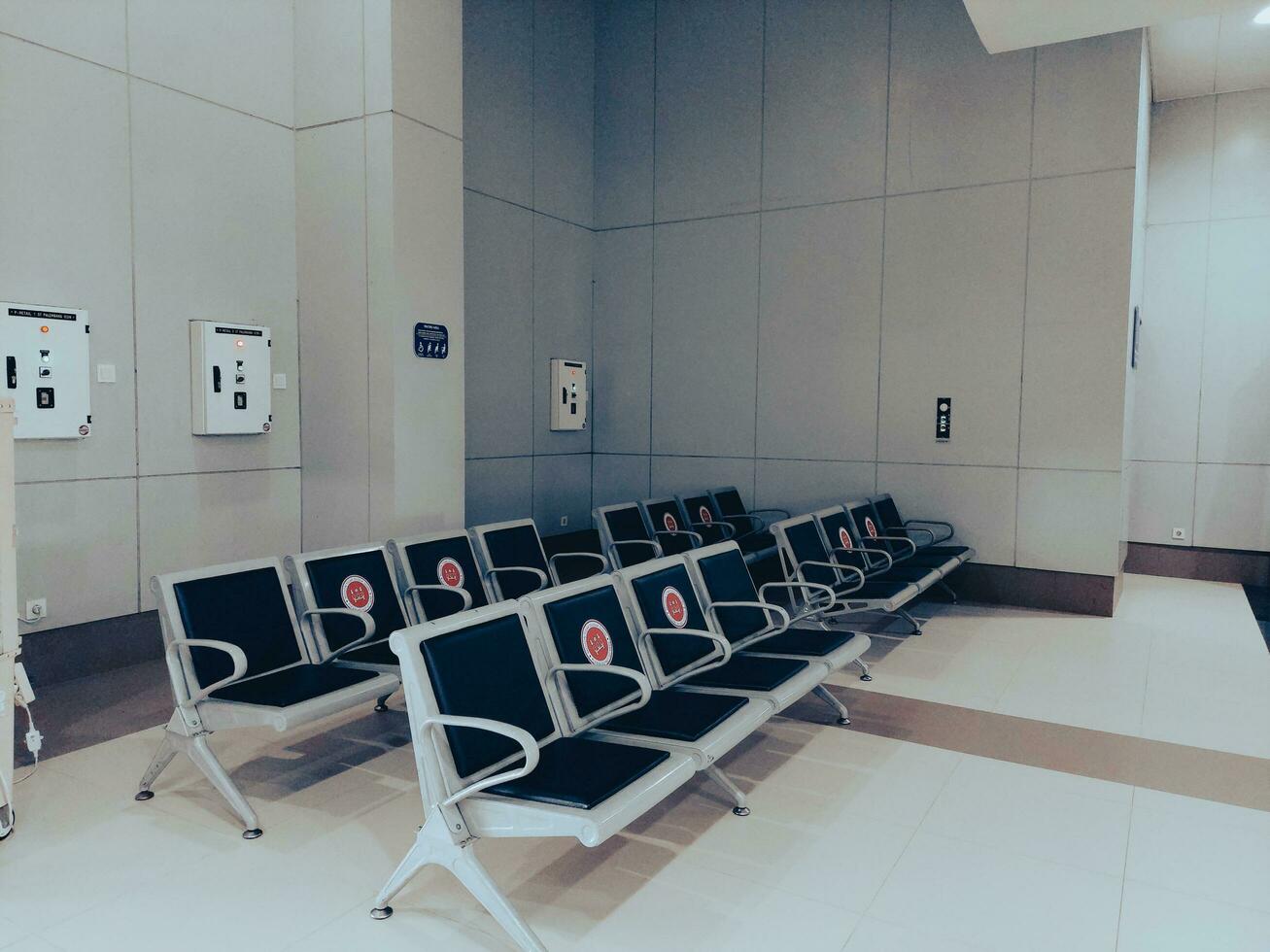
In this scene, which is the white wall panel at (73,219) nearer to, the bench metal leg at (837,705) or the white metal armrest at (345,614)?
the white metal armrest at (345,614)

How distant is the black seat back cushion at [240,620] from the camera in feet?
11.0

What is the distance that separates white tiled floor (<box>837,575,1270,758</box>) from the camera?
4344 millimetres

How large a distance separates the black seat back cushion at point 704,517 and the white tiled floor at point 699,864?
122 inches

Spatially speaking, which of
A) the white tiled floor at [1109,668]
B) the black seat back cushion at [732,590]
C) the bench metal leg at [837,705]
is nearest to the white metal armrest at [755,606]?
the black seat back cushion at [732,590]

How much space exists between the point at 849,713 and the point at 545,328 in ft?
15.7

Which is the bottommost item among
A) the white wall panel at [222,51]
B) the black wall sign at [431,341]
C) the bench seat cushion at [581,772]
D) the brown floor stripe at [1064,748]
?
the brown floor stripe at [1064,748]

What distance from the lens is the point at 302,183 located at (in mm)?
5777

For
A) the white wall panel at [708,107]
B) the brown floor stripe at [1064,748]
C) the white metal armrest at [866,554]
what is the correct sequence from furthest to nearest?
the white wall panel at [708,107]
the white metal armrest at [866,554]
the brown floor stripe at [1064,748]

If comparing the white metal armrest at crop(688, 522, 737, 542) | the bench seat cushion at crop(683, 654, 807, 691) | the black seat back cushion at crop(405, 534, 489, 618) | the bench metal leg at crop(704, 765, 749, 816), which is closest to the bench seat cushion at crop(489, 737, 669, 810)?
the bench metal leg at crop(704, 765, 749, 816)

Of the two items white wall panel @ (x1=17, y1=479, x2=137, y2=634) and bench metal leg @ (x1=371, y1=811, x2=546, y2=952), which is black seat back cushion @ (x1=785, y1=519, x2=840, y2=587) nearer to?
bench metal leg @ (x1=371, y1=811, x2=546, y2=952)

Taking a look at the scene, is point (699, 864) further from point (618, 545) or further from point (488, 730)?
point (618, 545)

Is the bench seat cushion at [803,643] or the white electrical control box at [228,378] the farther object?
the white electrical control box at [228,378]

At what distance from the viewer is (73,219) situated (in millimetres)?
4699

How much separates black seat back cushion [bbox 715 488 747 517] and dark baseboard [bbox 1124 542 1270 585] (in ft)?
12.3
